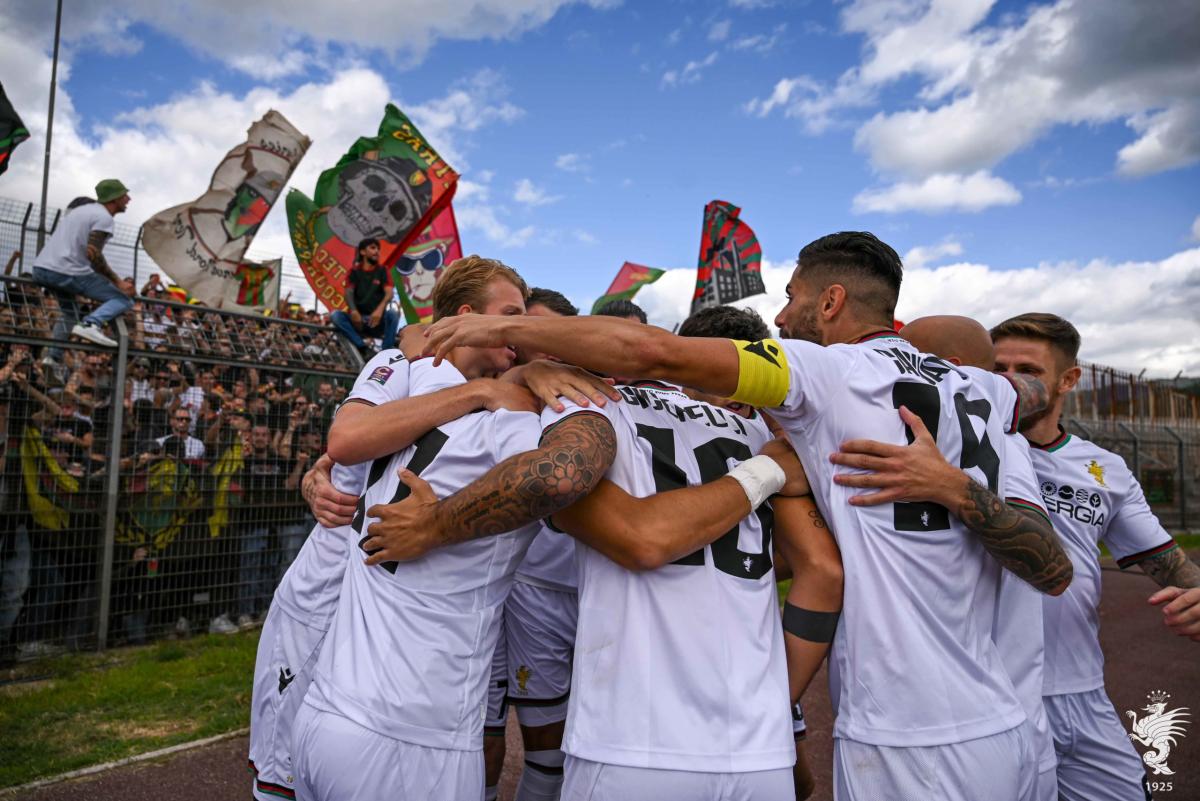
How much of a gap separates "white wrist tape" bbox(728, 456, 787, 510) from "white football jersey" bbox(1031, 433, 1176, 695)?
5.99 feet

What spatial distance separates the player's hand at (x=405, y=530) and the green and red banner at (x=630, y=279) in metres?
12.0

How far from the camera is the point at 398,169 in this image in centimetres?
916

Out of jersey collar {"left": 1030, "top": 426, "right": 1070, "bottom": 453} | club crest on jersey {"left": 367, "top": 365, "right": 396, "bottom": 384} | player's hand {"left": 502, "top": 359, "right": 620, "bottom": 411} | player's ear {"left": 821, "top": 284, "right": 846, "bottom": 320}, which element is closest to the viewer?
player's hand {"left": 502, "top": 359, "right": 620, "bottom": 411}

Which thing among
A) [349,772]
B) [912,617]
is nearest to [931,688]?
[912,617]

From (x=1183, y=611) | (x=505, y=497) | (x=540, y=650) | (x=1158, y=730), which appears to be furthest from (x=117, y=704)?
(x=1158, y=730)

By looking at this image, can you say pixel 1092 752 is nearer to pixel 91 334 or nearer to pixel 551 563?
pixel 551 563

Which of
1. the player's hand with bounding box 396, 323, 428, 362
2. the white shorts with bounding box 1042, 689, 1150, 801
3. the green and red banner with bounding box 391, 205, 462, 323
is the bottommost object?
the white shorts with bounding box 1042, 689, 1150, 801

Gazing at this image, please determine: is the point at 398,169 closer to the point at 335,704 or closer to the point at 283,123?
the point at 283,123

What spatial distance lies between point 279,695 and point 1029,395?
128 inches

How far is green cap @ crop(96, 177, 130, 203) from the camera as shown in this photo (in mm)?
7761

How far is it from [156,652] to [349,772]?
557 cm

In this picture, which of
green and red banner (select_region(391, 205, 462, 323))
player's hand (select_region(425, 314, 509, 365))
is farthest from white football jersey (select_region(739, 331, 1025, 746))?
green and red banner (select_region(391, 205, 462, 323))

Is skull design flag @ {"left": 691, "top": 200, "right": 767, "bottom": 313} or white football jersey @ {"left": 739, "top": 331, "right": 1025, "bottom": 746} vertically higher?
skull design flag @ {"left": 691, "top": 200, "right": 767, "bottom": 313}

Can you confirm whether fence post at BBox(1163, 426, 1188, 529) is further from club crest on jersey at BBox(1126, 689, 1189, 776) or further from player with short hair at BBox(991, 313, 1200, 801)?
player with short hair at BBox(991, 313, 1200, 801)
